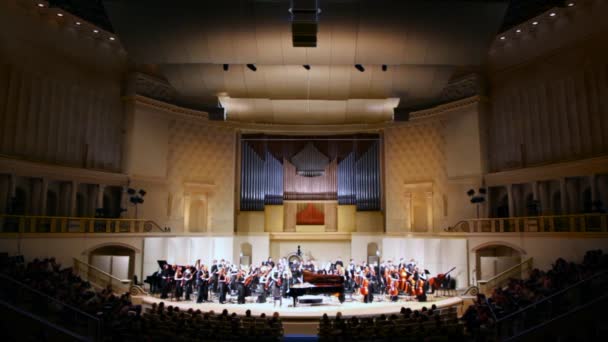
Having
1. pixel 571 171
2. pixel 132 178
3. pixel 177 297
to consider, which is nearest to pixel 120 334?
pixel 177 297

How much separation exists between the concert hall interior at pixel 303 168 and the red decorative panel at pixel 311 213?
9 centimetres

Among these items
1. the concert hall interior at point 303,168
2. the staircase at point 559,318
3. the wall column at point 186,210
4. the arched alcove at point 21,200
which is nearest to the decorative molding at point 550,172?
the concert hall interior at point 303,168

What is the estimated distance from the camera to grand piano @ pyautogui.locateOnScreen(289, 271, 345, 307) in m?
12.7

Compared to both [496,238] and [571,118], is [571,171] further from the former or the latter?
[496,238]

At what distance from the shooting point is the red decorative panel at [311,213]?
21281 millimetres

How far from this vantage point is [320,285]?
13078 millimetres

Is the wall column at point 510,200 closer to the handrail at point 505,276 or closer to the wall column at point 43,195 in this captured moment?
the handrail at point 505,276

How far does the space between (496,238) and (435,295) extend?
111 inches

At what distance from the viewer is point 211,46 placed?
13727mm

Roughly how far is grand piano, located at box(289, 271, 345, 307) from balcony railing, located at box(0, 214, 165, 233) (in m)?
6.87

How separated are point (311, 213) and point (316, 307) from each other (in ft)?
28.1

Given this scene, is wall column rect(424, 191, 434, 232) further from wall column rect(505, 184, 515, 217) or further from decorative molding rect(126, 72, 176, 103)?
decorative molding rect(126, 72, 176, 103)

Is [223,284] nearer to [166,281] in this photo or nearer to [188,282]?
[188,282]

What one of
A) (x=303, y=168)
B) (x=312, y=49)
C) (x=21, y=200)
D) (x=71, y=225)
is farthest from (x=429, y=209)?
(x=21, y=200)
